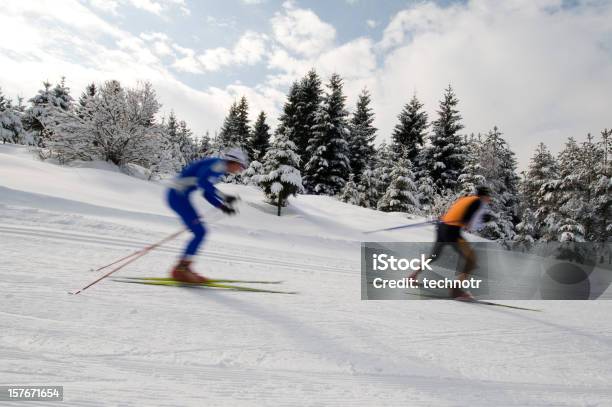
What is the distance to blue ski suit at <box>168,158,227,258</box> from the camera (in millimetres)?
4734

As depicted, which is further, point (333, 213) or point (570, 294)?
point (333, 213)

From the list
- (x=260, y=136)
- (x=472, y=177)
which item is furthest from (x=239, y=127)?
(x=472, y=177)

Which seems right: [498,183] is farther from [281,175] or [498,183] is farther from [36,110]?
[36,110]

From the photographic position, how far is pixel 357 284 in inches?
240

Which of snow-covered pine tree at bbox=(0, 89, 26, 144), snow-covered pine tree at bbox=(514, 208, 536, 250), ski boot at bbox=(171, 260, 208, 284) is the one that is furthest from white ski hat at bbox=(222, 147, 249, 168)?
snow-covered pine tree at bbox=(0, 89, 26, 144)

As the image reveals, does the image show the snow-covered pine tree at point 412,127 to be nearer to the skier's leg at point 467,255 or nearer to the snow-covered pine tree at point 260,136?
the snow-covered pine tree at point 260,136

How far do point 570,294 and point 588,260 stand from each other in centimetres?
1624

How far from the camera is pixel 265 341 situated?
324cm

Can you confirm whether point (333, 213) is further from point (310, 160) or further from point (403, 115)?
point (403, 115)

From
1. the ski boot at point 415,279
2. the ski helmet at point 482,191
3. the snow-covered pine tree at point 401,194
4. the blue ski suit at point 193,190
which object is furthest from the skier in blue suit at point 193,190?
the snow-covered pine tree at point 401,194

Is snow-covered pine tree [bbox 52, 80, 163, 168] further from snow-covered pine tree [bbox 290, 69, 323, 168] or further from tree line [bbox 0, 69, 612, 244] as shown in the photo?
snow-covered pine tree [bbox 290, 69, 323, 168]

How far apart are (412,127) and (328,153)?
10.6 metres

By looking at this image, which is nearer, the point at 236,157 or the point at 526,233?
the point at 236,157

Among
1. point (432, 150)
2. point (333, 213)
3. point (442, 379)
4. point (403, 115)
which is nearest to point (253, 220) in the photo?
point (333, 213)
